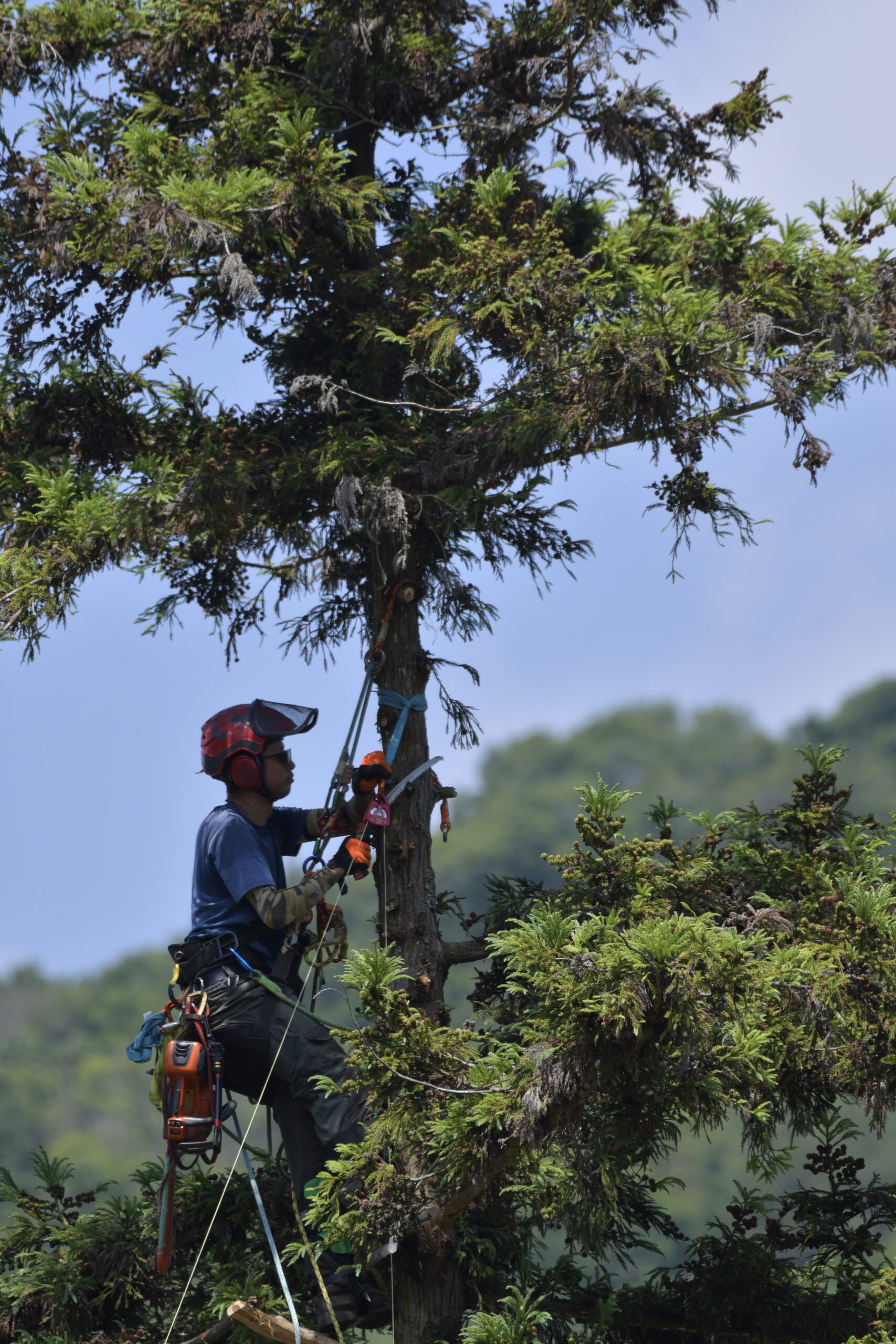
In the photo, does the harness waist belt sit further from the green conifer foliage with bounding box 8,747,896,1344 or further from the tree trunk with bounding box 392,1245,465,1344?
the tree trunk with bounding box 392,1245,465,1344

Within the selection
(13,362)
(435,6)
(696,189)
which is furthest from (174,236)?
(696,189)

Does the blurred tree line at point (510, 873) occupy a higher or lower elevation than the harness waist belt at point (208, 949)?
higher

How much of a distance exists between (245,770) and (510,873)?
262 ft

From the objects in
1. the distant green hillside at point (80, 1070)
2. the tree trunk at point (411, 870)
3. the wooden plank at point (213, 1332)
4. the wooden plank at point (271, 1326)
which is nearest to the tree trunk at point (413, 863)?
the tree trunk at point (411, 870)

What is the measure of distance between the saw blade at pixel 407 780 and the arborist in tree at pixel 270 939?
10 centimetres

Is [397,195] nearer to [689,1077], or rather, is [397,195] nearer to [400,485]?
[400,485]

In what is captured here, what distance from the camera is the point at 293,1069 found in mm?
6609

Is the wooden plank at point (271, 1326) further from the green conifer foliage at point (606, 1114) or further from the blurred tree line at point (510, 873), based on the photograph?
the blurred tree line at point (510, 873)

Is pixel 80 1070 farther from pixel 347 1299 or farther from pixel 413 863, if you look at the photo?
pixel 347 1299

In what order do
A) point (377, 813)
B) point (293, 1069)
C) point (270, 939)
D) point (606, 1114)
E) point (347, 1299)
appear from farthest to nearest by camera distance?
point (377, 813), point (270, 939), point (293, 1069), point (347, 1299), point (606, 1114)

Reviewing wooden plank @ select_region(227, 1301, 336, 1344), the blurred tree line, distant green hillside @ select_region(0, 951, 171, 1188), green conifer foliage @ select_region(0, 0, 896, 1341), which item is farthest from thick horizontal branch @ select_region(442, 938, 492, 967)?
distant green hillside @ select_region(0, 951, 171, 1188)

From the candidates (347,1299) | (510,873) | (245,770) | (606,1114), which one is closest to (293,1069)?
(347,1299)

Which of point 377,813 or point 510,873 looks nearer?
point 377,813

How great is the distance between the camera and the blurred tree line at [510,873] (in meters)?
65.4
